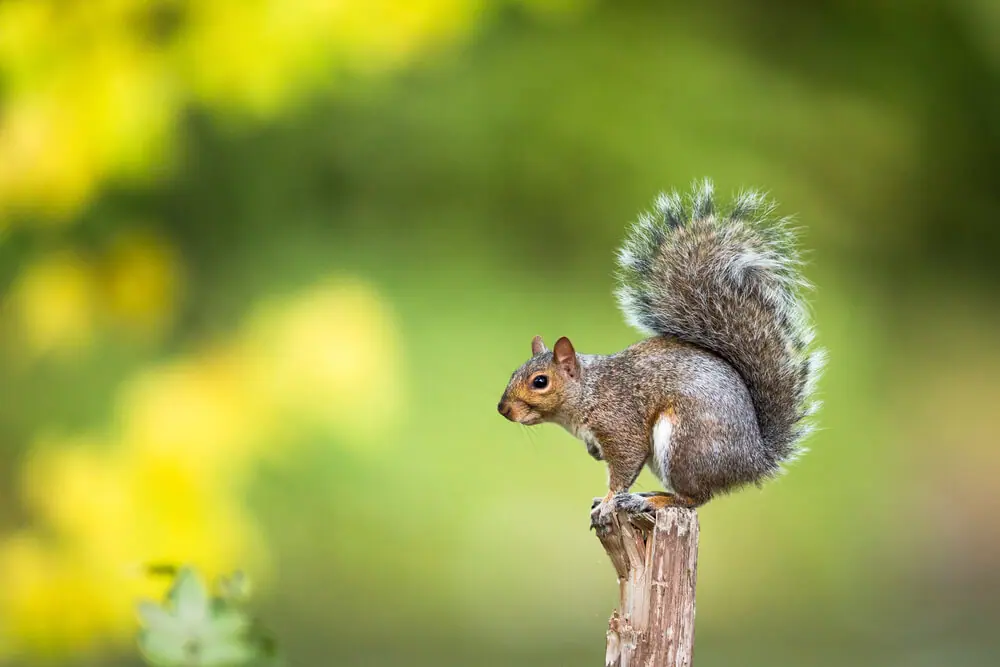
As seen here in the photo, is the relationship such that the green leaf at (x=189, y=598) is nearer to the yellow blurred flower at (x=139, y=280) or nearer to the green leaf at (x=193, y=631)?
the green leaf at (x=193, y=631)

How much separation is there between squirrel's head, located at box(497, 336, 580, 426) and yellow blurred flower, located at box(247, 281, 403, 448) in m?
2.39

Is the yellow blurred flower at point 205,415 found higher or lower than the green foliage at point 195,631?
higher

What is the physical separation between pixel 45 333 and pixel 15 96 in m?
0.91

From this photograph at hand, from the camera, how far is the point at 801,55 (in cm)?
441

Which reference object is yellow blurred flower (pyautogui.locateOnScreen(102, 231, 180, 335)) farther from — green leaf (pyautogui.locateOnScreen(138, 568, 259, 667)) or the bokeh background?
green leaf (pyautogui.locateOnScreen(138, 568, 259, 667))

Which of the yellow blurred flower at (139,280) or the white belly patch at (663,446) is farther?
the yellow blurred flower at (139,280)

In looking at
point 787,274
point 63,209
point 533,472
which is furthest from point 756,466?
point 63,209

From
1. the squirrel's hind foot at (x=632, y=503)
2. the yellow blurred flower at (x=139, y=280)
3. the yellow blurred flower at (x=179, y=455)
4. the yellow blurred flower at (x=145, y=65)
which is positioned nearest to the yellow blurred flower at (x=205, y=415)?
the yellow blurred flower at (x=179, y=455)

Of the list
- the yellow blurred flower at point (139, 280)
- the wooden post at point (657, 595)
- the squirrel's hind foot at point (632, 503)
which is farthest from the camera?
the yellow blurred flower at point (139, 280)

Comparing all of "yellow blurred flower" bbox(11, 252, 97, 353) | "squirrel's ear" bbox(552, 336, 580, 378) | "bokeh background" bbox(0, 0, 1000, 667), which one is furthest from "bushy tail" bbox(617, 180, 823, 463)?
"yellow blurred flower" bbox(11, 252, 97, 353)

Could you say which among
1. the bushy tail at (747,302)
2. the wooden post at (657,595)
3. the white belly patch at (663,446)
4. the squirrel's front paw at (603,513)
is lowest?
the wooden post at (657,595)

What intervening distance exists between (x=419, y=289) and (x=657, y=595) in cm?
281

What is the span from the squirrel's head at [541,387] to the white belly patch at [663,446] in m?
0.15

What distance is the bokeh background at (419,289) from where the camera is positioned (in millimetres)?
4109
